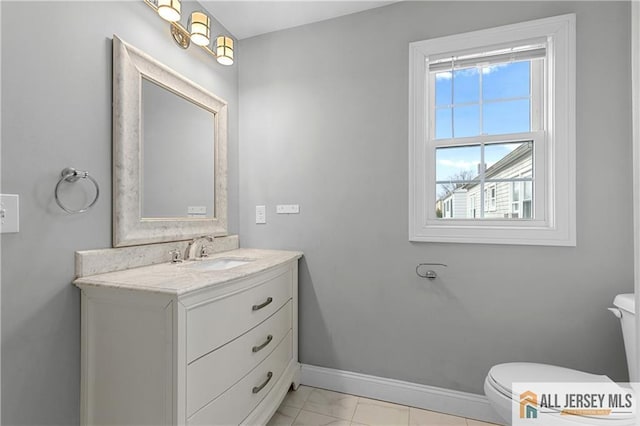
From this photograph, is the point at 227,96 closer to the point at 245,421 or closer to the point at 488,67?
the point at 488,67

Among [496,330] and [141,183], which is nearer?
[141,183]

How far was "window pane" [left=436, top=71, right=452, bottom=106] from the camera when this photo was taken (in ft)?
5.95

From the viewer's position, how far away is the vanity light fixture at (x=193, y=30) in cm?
140

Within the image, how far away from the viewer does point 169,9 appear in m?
1.40

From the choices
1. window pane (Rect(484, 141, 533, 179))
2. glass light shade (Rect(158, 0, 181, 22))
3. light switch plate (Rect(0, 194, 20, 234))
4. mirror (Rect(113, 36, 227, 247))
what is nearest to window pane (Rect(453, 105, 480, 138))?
window pane (Rect(484, 141, 533, 179))

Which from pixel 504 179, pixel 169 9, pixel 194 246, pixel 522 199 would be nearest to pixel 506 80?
pixel 504 179

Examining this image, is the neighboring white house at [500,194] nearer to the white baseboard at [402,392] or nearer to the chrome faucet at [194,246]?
the white baseboard at [402,392]

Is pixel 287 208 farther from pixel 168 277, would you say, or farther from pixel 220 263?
pixel 168 277

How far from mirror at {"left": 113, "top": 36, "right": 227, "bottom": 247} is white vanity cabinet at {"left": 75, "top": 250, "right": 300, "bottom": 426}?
295 millimetres

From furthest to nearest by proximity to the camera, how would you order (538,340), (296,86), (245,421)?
(296,86)
(538,340)
(245,421)

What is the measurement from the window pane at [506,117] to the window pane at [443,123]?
0.19m

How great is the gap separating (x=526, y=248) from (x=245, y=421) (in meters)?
1.65

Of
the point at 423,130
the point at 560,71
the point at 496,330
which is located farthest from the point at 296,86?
the point at 496,330

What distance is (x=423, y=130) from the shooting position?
69.1 inches
